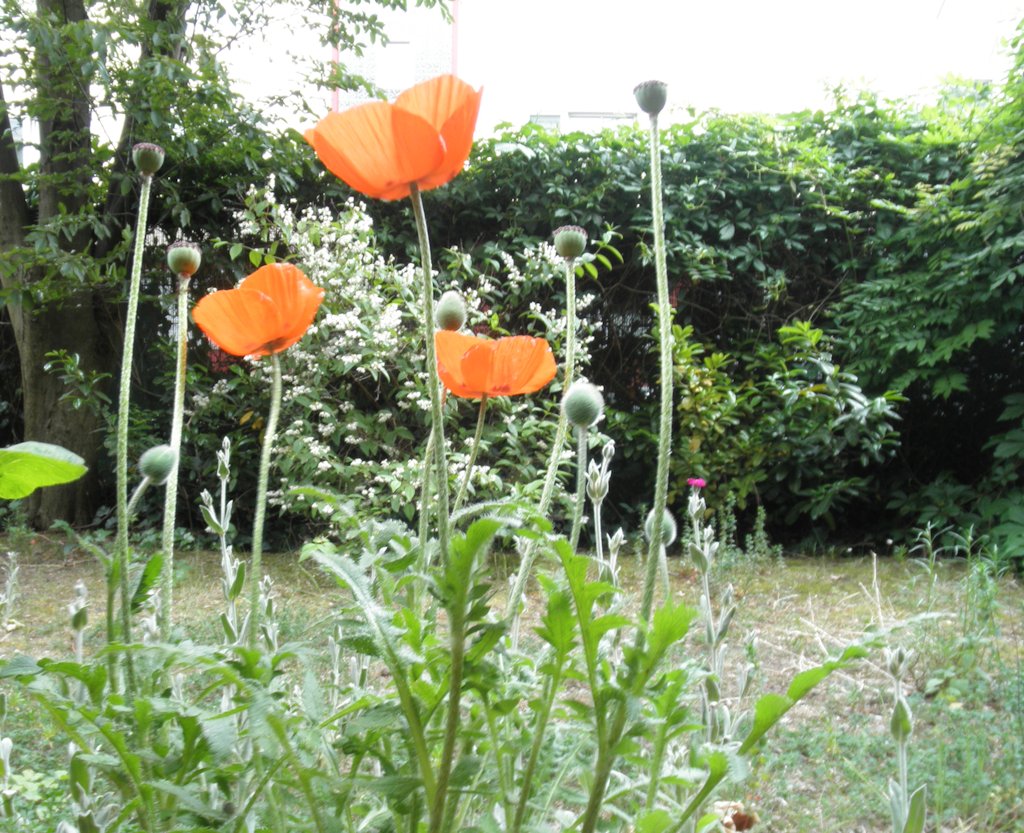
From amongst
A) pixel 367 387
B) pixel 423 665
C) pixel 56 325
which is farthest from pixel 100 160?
pixel 423 665

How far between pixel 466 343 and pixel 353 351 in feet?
9.95

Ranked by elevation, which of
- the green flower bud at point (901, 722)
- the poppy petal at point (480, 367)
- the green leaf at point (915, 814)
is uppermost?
the poppy petal at point (480, 367)

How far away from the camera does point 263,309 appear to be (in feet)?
2.57

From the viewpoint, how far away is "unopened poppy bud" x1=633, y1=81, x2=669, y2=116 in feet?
2.27

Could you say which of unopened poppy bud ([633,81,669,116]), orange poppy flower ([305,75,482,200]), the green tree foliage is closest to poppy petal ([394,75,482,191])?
orange poppy flower ([305,75,482,200])

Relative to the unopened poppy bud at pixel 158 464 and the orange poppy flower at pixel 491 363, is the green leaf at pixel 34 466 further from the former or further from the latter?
the orange poppy flower at pixel 491 363

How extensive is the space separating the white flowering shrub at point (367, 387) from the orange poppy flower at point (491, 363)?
250 cm

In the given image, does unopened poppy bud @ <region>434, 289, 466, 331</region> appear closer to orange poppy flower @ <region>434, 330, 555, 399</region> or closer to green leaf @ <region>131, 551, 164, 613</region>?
orange poppy flower @ <region>434, 330, 555, 399</region>

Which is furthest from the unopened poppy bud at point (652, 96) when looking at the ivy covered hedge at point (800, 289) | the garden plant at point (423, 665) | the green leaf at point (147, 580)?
the ivy covered hedge at point (800, 289)

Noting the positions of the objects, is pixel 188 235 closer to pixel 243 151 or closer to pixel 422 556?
pixel 243 151

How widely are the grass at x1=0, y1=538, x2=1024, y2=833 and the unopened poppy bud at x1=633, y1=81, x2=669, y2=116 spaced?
44 centimetres

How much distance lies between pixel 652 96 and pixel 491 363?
0.27 m

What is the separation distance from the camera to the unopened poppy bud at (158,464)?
76 centimetres

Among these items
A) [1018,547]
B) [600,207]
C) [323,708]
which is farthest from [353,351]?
[323,708]
